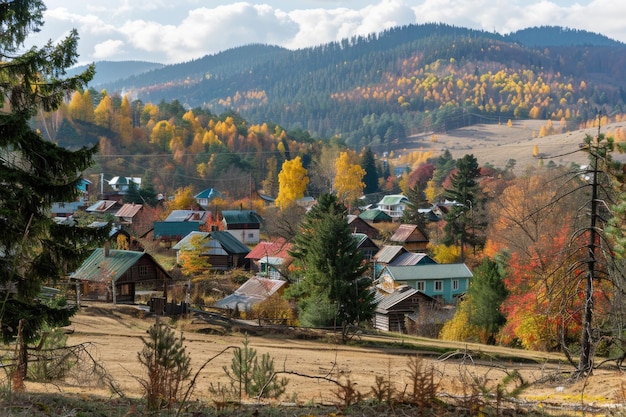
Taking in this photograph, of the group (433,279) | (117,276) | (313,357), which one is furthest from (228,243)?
(313,357)

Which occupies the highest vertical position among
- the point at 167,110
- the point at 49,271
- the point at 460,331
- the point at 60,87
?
the point at 167,110

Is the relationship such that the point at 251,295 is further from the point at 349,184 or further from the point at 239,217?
the point at 349,184

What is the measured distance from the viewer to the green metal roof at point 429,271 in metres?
49.0

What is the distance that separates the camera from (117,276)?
4053cm

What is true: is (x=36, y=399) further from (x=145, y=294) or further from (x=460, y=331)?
(x=145, y=294)

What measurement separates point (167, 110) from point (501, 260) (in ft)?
391

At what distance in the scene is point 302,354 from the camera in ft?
80.0

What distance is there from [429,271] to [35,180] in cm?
3997

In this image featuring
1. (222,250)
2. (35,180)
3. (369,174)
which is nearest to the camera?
(35,180)

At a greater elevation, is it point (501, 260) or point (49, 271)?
point (49, 271)

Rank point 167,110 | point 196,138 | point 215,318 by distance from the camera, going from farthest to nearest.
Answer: point 167,110 < point 196,138 < point 215,318

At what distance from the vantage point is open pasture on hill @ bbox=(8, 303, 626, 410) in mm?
14773

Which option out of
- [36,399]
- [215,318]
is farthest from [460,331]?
[36,399]

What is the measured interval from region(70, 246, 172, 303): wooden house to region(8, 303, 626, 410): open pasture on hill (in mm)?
6317
